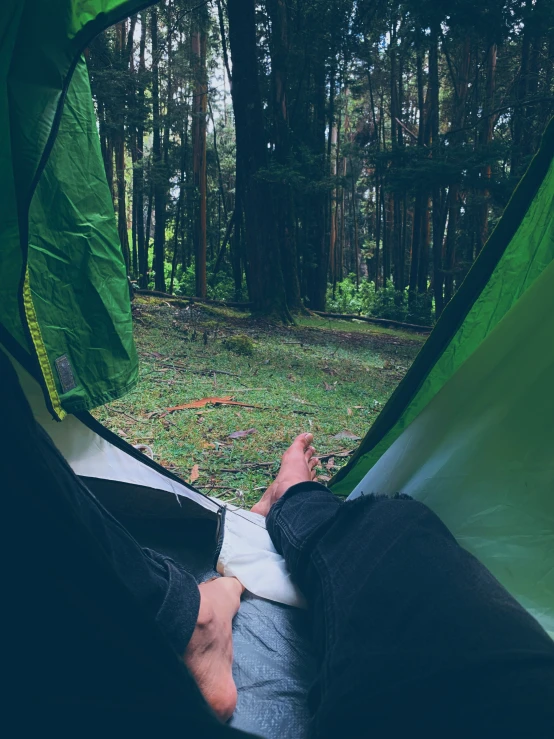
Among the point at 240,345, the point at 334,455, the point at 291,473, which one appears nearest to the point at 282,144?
the point at 240,345

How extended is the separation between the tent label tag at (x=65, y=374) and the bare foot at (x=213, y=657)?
0.42m

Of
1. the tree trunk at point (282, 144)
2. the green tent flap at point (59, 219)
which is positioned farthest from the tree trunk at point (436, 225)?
the green tent flap at point (59, 219)

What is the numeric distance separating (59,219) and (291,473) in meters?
0.89

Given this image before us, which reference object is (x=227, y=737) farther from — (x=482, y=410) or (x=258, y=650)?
(x=482, y=410)

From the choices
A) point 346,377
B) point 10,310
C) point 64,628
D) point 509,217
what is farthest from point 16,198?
point 346,377

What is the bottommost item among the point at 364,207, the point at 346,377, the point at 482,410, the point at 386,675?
the point at 346,377

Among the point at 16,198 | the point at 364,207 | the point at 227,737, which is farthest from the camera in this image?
the point at 364,207

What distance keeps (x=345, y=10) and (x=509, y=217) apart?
21.3ft

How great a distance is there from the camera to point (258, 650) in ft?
3.16

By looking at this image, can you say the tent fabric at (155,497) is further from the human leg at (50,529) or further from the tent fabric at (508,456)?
the human leg at (50,529)

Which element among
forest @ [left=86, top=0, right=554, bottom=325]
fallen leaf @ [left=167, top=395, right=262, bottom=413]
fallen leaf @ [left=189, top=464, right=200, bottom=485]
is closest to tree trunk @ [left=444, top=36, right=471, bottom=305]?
forest @ [left=86, top=0, right=554, bottom=325]

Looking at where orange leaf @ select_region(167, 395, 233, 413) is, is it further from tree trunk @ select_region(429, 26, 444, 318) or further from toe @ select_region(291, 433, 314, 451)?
tree trunk @ select_region(429, 26, 444, 318)

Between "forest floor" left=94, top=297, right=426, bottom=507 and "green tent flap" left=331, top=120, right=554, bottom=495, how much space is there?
0.72 metres

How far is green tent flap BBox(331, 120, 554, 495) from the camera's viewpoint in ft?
3.61
